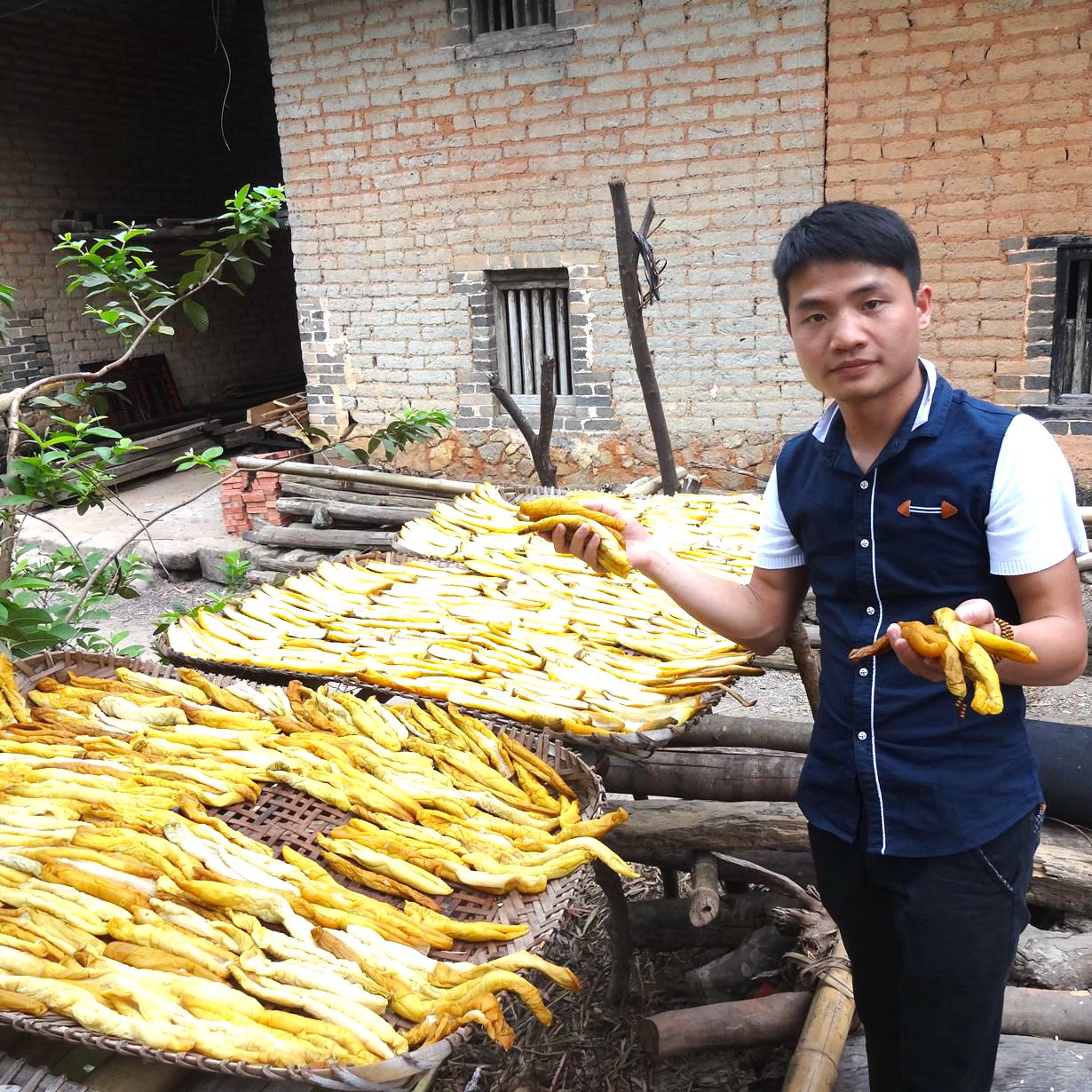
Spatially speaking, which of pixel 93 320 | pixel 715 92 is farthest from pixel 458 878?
pixel 93 320

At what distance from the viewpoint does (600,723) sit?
3047 millimetres

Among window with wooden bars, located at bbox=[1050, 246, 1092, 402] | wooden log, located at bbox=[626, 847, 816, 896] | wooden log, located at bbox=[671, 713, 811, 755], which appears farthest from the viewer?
window with wooden bars, located at bbox=[1050, 246, 1092, 402]

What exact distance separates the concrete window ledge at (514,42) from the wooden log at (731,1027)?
27.1ft

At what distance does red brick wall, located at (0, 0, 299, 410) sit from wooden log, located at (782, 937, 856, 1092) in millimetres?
12284

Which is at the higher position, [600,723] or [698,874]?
[600,723]

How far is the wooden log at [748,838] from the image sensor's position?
3.27m

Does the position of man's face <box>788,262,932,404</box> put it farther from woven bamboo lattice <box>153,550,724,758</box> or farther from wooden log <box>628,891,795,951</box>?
wooden log <box>628,891,795,951</box>

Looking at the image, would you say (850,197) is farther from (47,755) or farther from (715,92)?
(47,755)

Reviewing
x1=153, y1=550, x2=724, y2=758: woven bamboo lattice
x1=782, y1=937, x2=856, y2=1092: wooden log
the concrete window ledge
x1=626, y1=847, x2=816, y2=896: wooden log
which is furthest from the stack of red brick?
x1=782, y1=937, x2=856, y2=1092: wooden log

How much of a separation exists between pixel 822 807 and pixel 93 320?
13.2 metres

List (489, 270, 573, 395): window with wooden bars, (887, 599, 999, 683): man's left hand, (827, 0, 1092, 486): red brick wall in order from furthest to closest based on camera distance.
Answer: (489, 270, 573, 395): window with wooden bars → (827, 0, 1092, 486): red brick wall → (887, 599, 999, 683): man's left hand

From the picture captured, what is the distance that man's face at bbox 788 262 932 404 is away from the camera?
1895mm

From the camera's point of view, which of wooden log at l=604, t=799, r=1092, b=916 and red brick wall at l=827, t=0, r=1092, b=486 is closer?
wooden log at l=604, t=799, r=1092, b=916

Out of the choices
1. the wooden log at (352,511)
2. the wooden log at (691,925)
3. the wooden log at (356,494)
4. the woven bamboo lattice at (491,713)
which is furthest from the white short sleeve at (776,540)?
the wooden log at (356,494)
